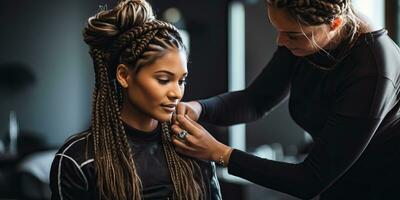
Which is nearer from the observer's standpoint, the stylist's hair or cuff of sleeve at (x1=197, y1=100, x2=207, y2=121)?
the stylist's hair

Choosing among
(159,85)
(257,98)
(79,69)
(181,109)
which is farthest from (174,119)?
(79,69)

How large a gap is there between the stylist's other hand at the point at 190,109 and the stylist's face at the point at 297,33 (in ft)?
1.09

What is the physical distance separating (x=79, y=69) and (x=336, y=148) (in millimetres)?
3554

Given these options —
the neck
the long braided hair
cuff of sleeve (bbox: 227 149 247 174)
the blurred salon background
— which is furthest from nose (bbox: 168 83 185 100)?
the blurred salon background

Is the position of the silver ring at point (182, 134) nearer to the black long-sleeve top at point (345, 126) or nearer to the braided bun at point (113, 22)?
the black long-sleeve top at point (345, 126)

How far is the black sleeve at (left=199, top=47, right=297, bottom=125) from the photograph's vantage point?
201cm

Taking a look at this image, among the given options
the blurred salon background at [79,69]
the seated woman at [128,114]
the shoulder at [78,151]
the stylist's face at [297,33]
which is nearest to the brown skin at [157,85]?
the seated woman at [128,114]

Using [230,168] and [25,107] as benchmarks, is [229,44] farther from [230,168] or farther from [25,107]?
[230,168]

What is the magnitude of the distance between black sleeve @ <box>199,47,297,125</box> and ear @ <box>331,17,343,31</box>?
30 cm

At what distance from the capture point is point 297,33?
5.48ft

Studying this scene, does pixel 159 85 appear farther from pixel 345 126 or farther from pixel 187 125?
pixel 345 126

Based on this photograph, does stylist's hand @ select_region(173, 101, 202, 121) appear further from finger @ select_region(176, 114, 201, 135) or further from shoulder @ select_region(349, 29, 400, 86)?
shoulder @ select_region(349, 29, 400, 86)

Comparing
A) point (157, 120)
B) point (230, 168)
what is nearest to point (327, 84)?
point (230, 168)

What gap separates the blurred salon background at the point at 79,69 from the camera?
4.61 metres
